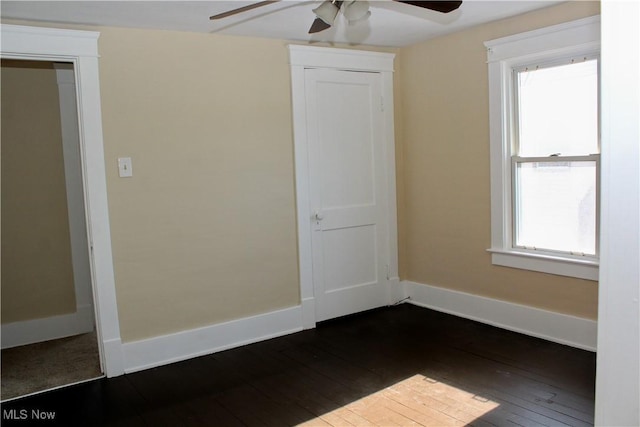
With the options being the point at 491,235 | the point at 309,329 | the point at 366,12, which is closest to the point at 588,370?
the point at 491,235

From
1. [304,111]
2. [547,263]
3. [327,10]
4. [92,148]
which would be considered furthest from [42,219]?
[547,263]

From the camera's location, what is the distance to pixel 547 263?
3623 millimetres

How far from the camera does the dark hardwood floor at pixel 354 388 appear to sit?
2719 mm

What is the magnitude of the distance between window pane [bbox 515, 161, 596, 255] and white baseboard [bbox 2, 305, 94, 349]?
3.70m

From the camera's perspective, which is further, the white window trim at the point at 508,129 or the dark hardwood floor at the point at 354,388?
the white window trim at the point at 508,129

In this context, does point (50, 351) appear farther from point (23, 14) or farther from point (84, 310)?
point (23, 14)

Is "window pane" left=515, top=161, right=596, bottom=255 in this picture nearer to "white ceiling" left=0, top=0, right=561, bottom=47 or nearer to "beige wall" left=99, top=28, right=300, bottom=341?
"white ceiling" left=0, top=0, right=561, bottom=47

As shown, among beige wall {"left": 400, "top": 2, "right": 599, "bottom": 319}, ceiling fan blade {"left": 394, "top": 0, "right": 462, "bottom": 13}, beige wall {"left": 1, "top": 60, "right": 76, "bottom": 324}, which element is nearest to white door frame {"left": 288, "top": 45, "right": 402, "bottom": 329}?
beige wall {"left": 400, "top": 2, "right": 599, "bottom": 319}

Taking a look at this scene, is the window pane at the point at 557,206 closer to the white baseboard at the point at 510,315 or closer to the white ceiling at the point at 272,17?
the white baseboard at the point at 510,315

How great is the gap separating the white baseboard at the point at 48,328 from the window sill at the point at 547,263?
3.51 m

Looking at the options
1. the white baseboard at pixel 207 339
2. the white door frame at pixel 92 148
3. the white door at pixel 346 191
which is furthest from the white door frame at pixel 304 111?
the white door frame at pixel 92 148

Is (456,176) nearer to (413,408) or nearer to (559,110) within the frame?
(559,110)

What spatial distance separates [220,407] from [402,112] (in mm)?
3032

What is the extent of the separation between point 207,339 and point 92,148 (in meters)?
1.58
